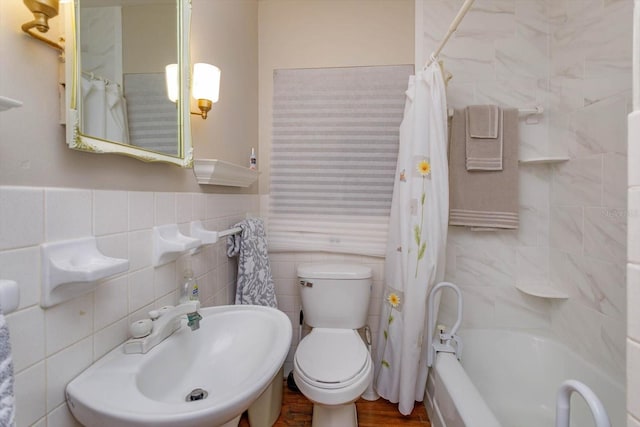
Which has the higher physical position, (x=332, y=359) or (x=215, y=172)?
(x=215, y=172)

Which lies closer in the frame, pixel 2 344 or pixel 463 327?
pixel 2 344

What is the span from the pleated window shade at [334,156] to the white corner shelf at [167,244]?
3.26 feet

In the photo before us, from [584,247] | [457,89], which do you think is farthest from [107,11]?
[584,247]

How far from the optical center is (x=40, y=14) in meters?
0.54

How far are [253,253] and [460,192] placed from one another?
122cm

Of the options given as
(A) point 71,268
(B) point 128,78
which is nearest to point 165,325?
(A) point 71,268

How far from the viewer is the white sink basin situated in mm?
559

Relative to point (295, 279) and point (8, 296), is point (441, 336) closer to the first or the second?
point (295, 279)

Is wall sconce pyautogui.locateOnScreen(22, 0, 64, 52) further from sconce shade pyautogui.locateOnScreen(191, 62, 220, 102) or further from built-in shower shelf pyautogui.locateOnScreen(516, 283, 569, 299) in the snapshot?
built-in shower shelf pyautogui.locateOnScreen(516, 283, 569, 299)

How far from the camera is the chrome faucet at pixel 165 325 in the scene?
30.0 inches

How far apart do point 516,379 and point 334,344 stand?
3.38ft

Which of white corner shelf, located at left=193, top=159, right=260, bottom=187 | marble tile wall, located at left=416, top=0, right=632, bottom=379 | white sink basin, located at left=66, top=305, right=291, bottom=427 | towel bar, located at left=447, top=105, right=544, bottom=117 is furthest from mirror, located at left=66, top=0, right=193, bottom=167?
marble tile wall, located at left=416, top=0, right=632, bottom=379

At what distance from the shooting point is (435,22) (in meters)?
1.83

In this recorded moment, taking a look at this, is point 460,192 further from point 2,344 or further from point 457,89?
point 2,344
